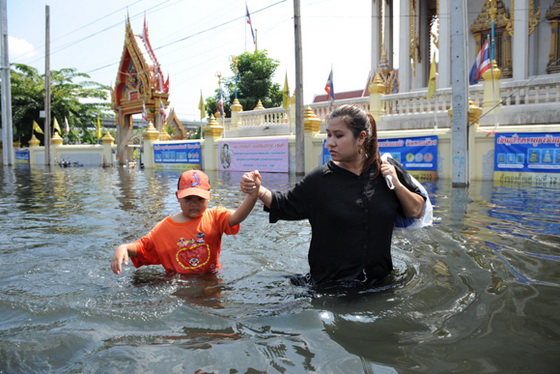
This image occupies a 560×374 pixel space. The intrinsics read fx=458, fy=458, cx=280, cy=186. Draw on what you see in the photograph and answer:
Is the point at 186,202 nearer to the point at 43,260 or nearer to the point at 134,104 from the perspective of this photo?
the point at 43,260

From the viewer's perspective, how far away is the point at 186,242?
3.47 metres

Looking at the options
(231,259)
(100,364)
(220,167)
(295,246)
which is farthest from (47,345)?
(220,167)

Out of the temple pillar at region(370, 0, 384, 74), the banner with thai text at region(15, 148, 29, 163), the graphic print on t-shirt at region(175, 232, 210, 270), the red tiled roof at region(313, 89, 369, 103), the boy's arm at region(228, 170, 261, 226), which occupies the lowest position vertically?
the graphic print on t-shirt at region(175, 232, 210, 270)

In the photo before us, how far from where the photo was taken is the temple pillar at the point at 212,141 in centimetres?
2316

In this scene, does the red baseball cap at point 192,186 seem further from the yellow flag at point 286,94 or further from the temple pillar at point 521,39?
the yellow flag at point 286,94

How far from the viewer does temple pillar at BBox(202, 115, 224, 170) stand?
23156 millimetres

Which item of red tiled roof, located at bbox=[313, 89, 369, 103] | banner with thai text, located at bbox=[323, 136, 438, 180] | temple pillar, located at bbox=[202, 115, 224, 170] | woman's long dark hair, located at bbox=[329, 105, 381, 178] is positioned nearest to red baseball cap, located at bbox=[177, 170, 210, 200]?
woman's long dark hair, located at bbox=[329, 105, 381, 178]

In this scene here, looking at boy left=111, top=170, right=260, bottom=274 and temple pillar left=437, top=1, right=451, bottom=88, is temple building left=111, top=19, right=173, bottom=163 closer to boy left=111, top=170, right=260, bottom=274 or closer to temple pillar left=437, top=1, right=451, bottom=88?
temple pillar left=437, top=1, right=451, bottom=88

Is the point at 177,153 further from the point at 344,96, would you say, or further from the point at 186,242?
the point at 186,242

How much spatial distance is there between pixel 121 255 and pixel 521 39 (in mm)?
18763

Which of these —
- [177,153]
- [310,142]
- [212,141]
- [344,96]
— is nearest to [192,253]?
[310,142]

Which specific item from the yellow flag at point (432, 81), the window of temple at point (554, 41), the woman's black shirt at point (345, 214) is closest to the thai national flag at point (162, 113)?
the yellow flag at point (432, 81)

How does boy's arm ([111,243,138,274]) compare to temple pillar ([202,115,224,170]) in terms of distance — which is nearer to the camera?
boy's arm ([111,243,138,274])

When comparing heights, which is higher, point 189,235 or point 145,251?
point 189,235
